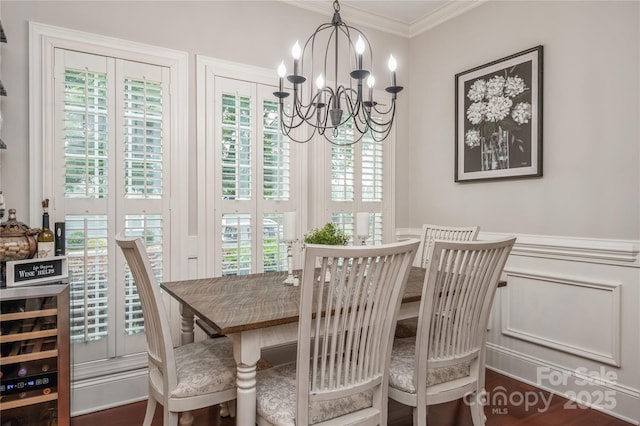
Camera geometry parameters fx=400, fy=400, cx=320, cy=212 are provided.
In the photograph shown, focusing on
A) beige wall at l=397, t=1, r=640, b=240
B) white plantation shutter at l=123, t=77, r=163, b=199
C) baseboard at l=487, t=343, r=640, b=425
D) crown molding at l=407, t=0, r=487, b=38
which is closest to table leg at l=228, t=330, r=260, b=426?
white plantation shutter at l=123, t=77, r=163, b=199

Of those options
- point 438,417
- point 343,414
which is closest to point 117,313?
point 343,414

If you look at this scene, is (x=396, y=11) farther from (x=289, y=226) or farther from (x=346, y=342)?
(x=346, y=342)

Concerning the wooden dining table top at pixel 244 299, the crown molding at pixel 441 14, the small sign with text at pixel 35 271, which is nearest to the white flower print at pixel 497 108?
the crown molding at pixel 441 14

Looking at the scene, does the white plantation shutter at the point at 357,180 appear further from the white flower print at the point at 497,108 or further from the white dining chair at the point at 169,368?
the white dining chair at the point at 169,368

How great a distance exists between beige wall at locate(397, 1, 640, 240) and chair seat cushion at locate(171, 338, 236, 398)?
224 cm

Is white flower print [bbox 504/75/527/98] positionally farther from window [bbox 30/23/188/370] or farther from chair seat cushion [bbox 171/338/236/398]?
chair seat cushion [bbox 171/338/236/398]

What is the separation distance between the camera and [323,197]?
11.0 ft

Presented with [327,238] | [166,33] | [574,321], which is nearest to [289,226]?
[327,238]

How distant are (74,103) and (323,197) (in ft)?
6.08

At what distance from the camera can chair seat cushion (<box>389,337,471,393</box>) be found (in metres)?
1.79

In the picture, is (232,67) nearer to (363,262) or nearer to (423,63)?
(423,63)

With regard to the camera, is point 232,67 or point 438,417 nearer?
point 438,417

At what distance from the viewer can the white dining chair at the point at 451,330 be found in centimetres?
171

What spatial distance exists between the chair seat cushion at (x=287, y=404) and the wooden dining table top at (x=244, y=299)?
303 mm
